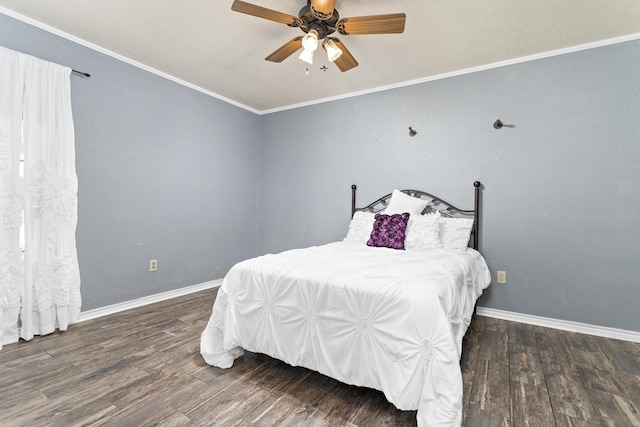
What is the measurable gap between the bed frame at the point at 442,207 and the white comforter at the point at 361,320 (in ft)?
2.82

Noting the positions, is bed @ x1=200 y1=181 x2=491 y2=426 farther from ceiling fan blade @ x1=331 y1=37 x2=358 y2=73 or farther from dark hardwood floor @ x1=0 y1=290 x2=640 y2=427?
ceiling fan blade @ x1=331 y1=37 x2=358 y2=73

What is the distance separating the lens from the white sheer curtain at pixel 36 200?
2.25 m

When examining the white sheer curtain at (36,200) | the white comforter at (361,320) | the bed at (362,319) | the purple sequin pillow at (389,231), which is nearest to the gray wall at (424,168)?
the white sheer curtain at (36,200)

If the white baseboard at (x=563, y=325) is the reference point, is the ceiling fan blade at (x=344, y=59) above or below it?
above

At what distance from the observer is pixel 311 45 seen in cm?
207

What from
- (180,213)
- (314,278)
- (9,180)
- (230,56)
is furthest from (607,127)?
(9,180)

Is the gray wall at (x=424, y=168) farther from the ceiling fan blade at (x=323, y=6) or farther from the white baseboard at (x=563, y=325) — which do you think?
the ceiling fan blade at (x=323, y=6)

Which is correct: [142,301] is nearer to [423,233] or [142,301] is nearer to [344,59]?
[423,233]

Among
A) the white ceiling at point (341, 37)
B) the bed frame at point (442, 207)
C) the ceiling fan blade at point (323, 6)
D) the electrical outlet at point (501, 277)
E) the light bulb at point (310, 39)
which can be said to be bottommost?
the electrical outlet at point (501, 277)

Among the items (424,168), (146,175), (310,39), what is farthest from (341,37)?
(146,175)

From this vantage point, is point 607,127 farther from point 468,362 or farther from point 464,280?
point 468,362

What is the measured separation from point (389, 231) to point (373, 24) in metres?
1.77

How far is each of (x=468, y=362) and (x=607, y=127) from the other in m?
2.37

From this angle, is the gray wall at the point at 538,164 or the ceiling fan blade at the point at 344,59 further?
the gray wall at the point at 538,164
